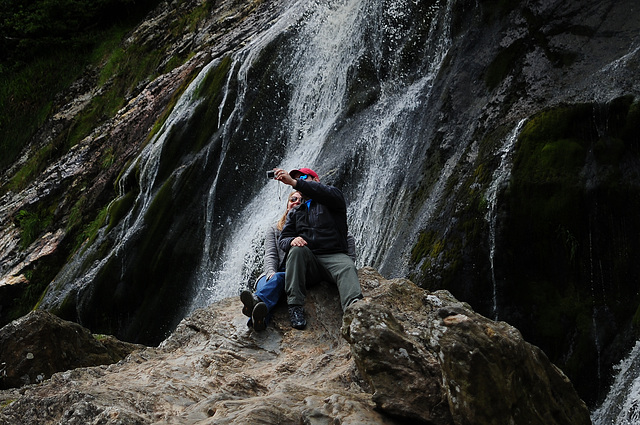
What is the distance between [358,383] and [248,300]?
1669 millimetres

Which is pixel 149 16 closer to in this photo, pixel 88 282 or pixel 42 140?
pixel 42 140

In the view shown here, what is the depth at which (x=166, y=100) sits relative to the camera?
659 inches

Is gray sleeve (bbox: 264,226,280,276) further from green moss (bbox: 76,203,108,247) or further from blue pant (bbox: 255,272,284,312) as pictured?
green moss (bbox: 76,203,108,247)

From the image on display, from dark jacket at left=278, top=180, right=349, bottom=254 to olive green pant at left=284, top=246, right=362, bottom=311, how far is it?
104 millimetres

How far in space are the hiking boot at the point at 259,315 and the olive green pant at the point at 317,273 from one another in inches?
9.5

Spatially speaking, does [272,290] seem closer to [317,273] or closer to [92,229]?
[317,273]

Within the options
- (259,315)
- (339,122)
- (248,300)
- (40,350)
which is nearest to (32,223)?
(339,122)

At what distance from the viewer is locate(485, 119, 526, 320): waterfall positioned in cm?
783

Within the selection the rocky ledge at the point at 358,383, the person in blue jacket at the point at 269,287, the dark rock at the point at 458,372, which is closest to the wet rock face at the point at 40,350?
the rocky ledge at the point at 358,383

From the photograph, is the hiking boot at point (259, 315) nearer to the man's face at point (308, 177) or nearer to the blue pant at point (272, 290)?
the blue pant at point (272, 290)

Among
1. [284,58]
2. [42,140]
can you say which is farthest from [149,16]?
[284,58]

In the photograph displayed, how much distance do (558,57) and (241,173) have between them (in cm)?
613

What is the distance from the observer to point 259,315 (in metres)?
5.81

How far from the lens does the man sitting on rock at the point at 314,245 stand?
19.4ft
